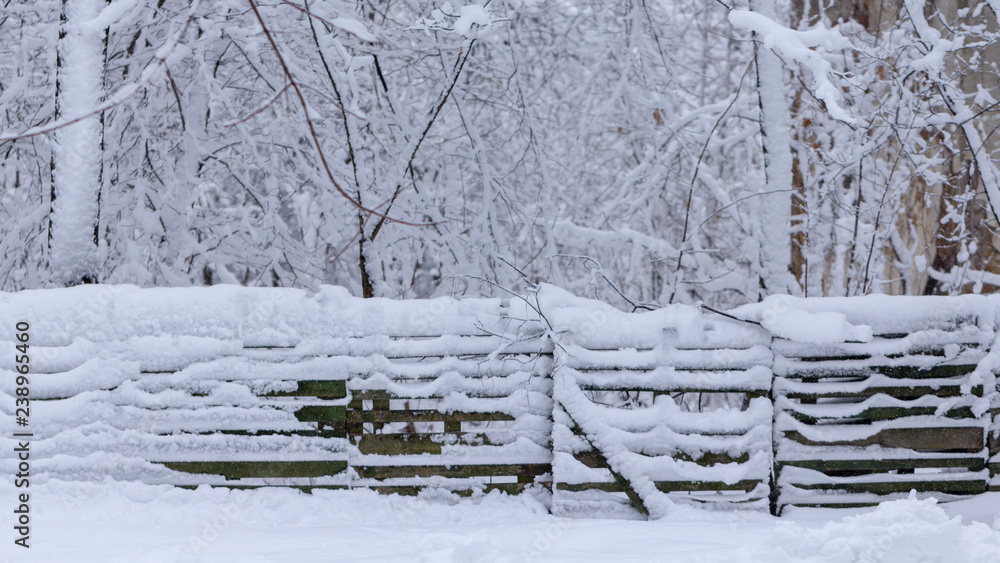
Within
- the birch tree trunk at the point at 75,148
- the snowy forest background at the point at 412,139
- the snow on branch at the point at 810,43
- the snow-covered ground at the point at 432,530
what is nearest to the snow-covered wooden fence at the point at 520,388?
the snow-covered ground at the point at 432,530

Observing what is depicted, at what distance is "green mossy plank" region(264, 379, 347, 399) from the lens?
3883 millimetres

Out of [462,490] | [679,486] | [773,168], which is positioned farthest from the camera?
[773,168]

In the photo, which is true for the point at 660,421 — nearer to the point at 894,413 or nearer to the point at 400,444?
the point at 894,413

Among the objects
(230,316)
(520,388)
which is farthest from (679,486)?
(230,316)

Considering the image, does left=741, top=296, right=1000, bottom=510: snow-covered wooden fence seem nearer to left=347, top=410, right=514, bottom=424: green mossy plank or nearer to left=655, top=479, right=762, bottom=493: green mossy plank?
left=655, top=479, right=762, bottom=493: green mossy plank

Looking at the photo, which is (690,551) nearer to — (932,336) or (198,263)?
(932,336)

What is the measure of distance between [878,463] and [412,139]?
3582 mm

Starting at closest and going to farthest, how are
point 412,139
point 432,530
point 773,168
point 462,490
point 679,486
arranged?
point 432,530
point 679,486
point 462,490
point 773,168
point 412,139

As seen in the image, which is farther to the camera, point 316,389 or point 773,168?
point 773,168

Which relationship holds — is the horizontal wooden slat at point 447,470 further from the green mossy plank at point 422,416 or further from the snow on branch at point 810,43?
the snow on branch at point 810,43

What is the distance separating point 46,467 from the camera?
12.8 feet

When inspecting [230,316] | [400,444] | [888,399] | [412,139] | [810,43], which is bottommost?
[400,444]

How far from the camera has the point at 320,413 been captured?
12.8 feet

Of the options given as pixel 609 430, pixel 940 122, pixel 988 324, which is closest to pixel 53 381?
pixel 609 430
